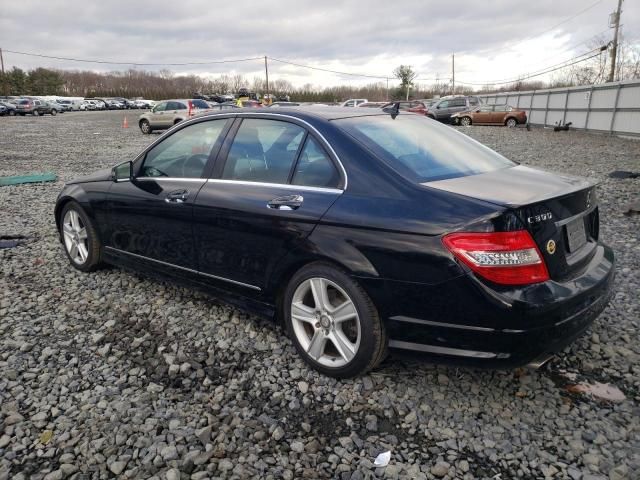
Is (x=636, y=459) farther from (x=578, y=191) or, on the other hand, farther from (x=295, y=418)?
(x=295, y=418)

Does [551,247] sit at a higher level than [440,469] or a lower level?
higher

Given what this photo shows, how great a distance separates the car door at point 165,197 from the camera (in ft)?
11.7

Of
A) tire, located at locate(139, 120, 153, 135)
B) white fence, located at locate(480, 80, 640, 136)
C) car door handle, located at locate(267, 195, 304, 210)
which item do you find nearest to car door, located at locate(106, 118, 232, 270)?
car door handle, located at locate(267, 195, 304, 210)

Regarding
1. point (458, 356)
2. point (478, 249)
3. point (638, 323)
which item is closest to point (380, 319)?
point (458, 356)

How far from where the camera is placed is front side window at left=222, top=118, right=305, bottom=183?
315cm

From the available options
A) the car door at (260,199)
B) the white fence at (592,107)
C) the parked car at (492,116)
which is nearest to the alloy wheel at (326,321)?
the car door at (260,199)

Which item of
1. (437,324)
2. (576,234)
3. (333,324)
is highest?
(576,234)

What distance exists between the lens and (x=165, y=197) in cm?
370

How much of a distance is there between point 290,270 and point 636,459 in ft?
6.50

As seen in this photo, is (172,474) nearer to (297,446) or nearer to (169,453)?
(169,453)

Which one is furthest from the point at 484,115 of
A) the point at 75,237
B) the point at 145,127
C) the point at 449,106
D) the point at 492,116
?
the point at 75,237

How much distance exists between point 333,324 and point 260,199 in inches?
36.2

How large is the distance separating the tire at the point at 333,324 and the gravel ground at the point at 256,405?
14 cm

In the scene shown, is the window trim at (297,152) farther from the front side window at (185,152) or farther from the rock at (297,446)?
the rock at (297,446)
